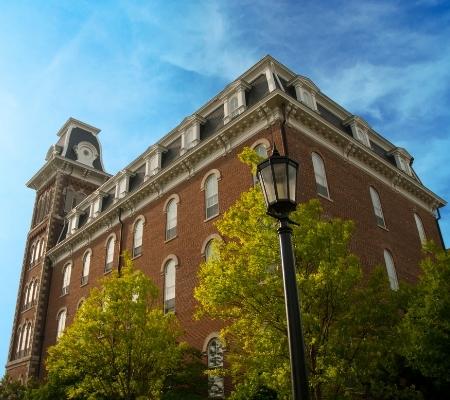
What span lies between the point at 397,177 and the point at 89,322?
57.4 ft

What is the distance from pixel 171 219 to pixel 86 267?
10137 mm

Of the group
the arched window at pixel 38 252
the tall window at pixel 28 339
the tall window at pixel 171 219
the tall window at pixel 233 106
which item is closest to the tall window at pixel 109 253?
the tall window at pixel 171 219

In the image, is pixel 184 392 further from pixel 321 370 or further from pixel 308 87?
pixel 308 87

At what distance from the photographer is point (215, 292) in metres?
11.4

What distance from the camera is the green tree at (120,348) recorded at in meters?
15.3

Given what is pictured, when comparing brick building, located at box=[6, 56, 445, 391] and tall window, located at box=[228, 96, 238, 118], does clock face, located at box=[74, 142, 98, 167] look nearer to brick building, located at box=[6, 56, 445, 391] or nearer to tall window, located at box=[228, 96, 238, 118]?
brick building, located at box=[6, 56, 445, 391]

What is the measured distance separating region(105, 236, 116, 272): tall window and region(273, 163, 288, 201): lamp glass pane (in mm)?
22982

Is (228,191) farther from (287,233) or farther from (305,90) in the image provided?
(287,233)

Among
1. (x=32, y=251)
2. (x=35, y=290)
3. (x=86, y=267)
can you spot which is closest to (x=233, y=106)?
(x=86, y=267)

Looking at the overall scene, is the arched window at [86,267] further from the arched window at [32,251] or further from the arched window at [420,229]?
the arched window at [420,229]

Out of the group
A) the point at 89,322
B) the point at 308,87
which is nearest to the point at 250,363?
the point at 89,322

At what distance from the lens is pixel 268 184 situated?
5.92m

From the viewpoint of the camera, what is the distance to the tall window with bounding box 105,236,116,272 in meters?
27.4

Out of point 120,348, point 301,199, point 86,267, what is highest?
point 86,267
